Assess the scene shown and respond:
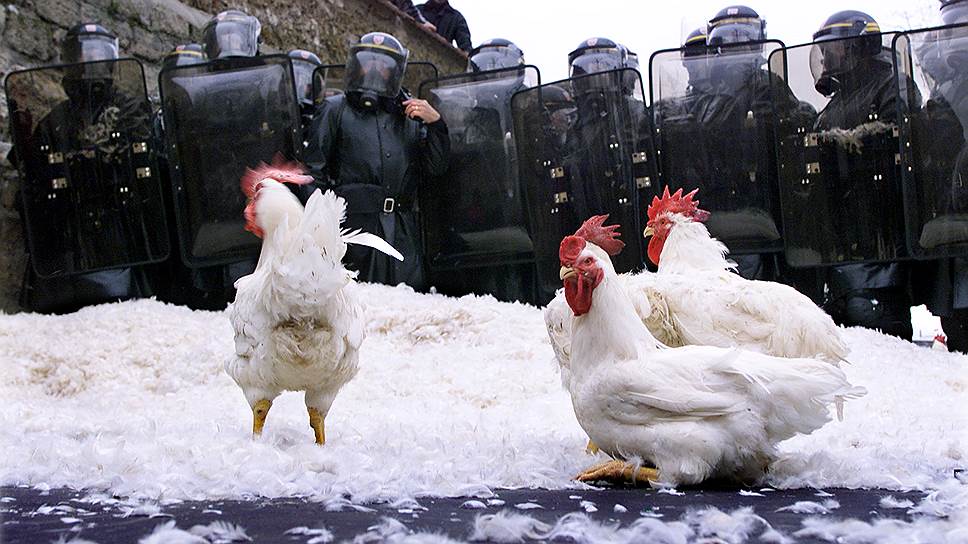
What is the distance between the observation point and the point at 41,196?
258 inches

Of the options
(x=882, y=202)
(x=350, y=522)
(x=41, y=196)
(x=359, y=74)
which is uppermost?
(x=359, y=74)

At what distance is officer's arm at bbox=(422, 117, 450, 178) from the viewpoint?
6898mm

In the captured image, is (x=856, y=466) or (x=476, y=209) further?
(x=476, y=209)

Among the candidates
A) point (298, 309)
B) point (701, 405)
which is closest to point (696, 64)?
point (298, 309)

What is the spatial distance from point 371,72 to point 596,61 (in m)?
1.78

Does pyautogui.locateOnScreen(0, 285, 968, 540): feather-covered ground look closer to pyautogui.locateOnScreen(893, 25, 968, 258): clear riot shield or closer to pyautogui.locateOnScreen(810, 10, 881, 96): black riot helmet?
pyautogui.locateOnScreen(893, 25, 968, 258): clear riot shield

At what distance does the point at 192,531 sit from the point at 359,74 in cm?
536

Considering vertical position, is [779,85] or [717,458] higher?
[779,85]

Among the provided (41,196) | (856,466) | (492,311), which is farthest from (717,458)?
(41,196)

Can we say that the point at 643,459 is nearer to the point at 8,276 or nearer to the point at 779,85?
the point at 779,85

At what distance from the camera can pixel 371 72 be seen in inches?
275

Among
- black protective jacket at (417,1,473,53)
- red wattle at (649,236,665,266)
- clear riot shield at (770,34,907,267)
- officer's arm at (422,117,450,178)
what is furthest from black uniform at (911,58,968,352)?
black protective jacket at (417,1,473,53)

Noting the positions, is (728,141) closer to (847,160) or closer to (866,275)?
(847,160)

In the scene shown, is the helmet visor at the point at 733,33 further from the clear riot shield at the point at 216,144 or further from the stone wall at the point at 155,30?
the stone wall at the point at 155,30
